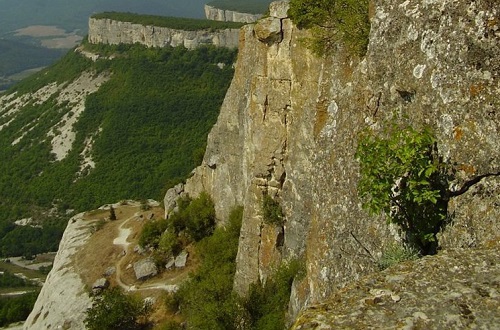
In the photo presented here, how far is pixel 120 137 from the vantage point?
258ft

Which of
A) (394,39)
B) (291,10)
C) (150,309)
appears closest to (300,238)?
(291,10)

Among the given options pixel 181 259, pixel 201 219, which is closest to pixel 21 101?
pixel 181 259

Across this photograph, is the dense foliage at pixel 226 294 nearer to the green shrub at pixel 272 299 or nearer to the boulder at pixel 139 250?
the green shrub at pixel 272 299

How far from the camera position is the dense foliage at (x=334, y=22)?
11.7 m

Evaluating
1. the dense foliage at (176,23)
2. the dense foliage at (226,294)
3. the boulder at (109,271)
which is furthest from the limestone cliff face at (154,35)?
the dense foliage at (226,294)

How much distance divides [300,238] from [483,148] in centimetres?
935

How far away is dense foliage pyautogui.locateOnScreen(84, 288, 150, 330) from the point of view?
23.8 m

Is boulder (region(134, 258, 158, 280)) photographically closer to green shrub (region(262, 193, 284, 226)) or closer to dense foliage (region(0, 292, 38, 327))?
green shrub (region(262, 193, 284, 226))

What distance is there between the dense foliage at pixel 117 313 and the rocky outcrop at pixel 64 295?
1.75 meters

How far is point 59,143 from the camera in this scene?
8525cm

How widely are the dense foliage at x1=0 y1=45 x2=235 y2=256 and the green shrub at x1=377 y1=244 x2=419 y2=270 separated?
176 feet

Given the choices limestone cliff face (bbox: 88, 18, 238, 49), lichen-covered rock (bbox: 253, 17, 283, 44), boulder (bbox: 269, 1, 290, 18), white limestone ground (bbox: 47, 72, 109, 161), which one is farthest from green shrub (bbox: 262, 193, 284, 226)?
limestone cliff face (bbox: 88, 18, 238, 49)

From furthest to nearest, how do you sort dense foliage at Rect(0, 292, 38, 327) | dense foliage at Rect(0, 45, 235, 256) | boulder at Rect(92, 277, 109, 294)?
dense foliage at Rect(0, 45, 235, 256), dense foliage at Rect(0, 292, 38, 327), boulder at Rect(92, 277, 109, 294)

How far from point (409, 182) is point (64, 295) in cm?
2627
